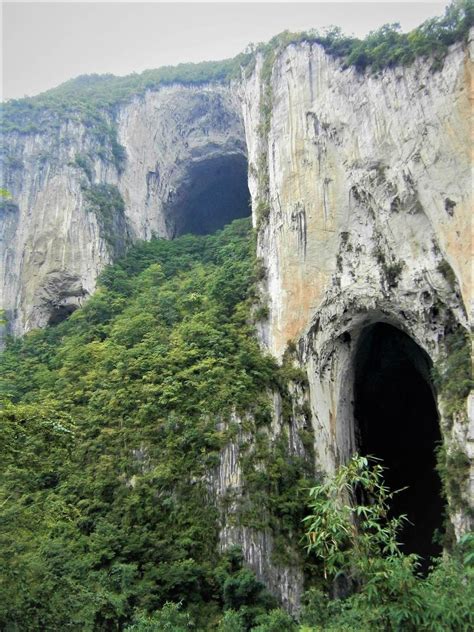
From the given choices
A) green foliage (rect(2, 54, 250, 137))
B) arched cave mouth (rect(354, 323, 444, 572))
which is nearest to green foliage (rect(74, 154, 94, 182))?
green foliage (rect(2, 54, 250, 137))

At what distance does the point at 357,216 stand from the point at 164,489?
1002 centimetres

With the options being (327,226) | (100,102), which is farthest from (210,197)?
(327,226)

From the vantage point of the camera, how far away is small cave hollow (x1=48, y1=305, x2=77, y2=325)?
2252cm

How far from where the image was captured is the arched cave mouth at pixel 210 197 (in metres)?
28.6

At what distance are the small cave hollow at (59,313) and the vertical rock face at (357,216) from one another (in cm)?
949

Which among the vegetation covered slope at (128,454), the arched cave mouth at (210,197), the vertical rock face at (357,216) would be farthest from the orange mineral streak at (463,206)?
the arched cave mouth at (210,197)

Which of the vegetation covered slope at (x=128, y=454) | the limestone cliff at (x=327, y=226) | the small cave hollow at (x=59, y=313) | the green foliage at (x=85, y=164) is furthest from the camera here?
the green foliage at (x=85, y=164)

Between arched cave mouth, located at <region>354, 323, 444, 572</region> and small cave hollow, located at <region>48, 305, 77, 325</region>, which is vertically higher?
small cave hollow, located at <region>48, 305, 77, 325</region>

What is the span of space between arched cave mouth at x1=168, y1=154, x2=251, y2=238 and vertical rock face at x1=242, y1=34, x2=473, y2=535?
10.2 metres

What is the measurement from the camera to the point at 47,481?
483 inches

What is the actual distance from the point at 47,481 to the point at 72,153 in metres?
17.5

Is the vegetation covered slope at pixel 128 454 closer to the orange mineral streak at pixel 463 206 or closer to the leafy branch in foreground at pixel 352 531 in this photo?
the leafy branch in foreground at pixel 352 531

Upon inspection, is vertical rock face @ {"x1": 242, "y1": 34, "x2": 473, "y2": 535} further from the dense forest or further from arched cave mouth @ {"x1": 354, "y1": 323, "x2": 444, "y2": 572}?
arched cave mouth @ {"x1": 354, "y1": 323, "x2": 444, "y2": 572}

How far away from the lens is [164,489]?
38.6 ft
